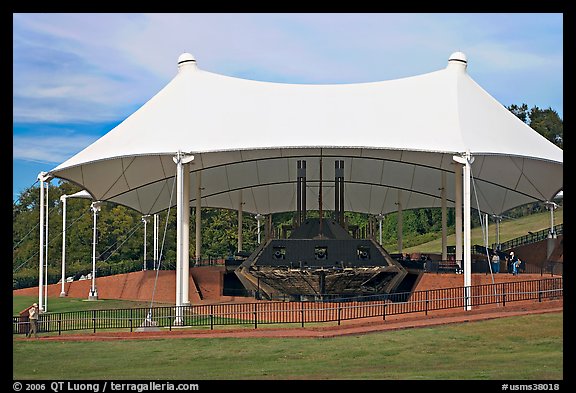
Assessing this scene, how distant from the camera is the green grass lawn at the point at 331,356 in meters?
19.8

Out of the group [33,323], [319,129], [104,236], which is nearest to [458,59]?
[319,129]

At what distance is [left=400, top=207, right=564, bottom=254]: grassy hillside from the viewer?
93.2 metres

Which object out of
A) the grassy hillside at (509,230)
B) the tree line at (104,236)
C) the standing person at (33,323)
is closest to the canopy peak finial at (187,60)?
the standing person at (33,323)

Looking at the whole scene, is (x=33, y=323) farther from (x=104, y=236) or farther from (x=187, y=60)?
(x=104, y=236)

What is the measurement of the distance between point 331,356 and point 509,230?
8107cm

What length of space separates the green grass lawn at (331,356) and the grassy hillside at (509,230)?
64003mm

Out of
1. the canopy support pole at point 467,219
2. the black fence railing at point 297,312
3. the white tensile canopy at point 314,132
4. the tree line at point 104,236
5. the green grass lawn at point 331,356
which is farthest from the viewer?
the tree line at point 104,236

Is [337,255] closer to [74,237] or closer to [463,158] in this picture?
[463,158]

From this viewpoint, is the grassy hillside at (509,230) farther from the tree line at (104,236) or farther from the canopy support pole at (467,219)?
the canopy support pole at (467,219)

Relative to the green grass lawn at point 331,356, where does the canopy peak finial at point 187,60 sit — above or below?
above

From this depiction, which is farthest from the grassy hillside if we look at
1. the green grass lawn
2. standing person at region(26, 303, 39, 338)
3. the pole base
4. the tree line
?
the green grass lawn

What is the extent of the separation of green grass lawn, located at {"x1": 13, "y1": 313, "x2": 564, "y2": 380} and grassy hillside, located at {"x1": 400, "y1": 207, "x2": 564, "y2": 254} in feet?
210
